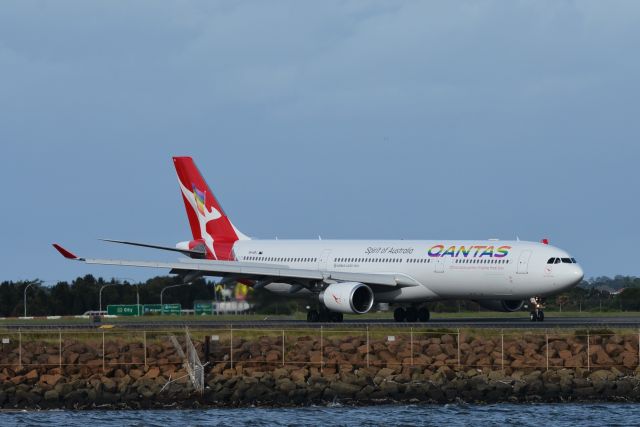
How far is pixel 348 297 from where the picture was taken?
212ft

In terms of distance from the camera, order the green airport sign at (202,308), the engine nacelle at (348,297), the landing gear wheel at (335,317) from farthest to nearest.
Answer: the green airport sign at (202,308) → the landing gear wheel at (335,317) → the engine nacelle at (348,297)

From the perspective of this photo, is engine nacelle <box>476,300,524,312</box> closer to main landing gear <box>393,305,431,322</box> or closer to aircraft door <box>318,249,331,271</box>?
main landing gear <box>393,305,431,322</box>

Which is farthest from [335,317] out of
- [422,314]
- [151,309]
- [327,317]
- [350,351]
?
[151,309]

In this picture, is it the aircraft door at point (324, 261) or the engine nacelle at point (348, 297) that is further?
the aircraft door at point (324, 261)

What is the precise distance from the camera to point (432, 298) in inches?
2633

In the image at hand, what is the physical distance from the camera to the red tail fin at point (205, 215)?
78.1 metres

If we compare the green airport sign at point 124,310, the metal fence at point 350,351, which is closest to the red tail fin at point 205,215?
the green airport sign at point 124,310

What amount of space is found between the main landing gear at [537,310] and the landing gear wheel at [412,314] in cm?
604

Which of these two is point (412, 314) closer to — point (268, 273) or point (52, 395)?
point (268, 273)

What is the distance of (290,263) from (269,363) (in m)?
23.8

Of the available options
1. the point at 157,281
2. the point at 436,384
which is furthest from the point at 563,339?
the point at 157,281

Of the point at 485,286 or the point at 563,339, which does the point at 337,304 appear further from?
the point at 563,339

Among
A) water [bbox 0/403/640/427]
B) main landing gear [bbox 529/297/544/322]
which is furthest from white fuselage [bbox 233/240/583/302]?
water [bbox 0/403/640/427]

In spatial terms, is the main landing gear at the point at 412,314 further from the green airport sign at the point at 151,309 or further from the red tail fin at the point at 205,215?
the green airport sign at the point at 151,309
